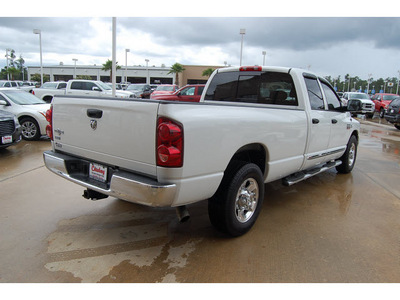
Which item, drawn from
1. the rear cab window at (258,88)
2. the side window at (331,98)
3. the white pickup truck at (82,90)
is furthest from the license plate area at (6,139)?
the white pickup truck at (82,90)

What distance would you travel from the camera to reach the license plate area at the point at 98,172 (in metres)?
3.06

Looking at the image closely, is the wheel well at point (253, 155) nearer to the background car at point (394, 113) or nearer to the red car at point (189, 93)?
the red car at point (189, 93)

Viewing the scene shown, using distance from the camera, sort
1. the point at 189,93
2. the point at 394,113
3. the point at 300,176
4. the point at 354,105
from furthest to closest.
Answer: the point at 189,93 < the point at 394,113 < the point at 354,105 < the point at 300,176

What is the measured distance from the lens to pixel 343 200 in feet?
15.8

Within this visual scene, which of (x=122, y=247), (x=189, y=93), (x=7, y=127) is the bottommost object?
(x=122, y=247)

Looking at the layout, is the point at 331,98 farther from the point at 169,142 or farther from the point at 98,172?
the point at 98,172

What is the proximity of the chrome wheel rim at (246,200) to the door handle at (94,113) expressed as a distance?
1.66 metres

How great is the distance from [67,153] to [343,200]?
411 cm

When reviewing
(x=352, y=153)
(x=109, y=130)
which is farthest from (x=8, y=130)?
(x=352, y=153)

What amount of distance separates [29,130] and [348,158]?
28.7 feet

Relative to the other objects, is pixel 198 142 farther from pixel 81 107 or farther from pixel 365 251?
pixel 365 251

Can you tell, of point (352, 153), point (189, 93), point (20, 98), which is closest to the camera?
point (352, 153)

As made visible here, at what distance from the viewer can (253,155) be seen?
3730mm

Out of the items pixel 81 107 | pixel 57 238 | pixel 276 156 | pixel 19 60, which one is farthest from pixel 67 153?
pixel 19 60
